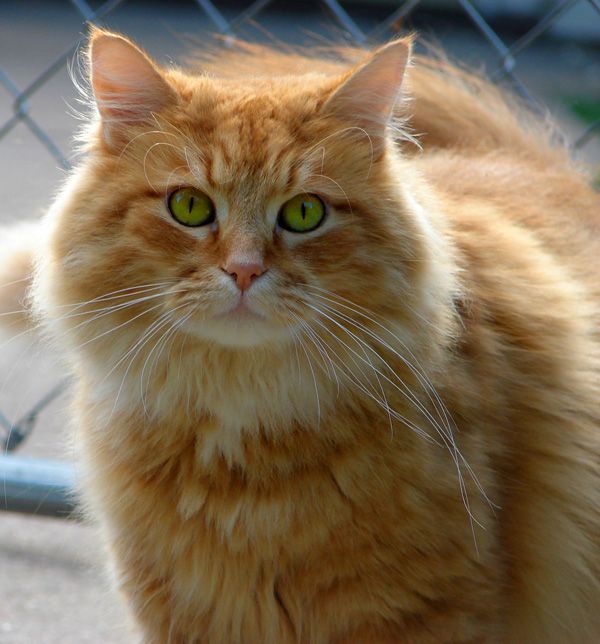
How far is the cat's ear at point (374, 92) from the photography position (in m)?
1.46

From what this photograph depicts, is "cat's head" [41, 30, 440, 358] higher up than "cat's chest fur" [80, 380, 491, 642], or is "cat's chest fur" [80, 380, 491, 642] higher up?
"cat's head" [41, 30, 440, 358]

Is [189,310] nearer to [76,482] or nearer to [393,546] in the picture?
[393,546]

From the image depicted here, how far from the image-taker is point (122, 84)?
1.49 m

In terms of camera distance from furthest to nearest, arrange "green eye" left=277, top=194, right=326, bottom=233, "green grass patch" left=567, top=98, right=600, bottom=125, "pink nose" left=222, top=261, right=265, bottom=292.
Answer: "green grass patch" left=567, top=98, right=600, bottom=125
"green eye" left=277, top=194, right=326, bottom=233
"pink nose" left=222, top=261, right=265, bottom=292

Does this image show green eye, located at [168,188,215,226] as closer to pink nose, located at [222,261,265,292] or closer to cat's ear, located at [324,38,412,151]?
pink nose, located at [222,261,265,292]

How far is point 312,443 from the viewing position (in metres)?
1.51

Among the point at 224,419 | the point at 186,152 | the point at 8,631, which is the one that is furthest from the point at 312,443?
the point at 8,631

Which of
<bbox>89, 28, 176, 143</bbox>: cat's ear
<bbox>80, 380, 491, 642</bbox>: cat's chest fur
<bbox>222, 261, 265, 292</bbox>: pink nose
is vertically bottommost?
<bbox>80, 380, 491, 642</bbox>: cat's chest fur

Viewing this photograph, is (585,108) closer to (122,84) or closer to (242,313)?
(122,84)

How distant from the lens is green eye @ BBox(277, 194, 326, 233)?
1.43m

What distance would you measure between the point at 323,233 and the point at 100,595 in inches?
45.4

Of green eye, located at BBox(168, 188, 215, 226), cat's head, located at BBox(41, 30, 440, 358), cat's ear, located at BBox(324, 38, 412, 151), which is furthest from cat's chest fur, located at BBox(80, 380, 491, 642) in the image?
cat's ear, located at BBox(324, 38, 412, 151)

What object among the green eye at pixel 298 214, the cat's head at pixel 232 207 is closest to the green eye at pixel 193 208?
the cat's head at pixel 232 207

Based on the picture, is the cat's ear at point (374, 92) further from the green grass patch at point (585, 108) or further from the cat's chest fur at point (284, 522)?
the green grass patch at point (585, 108)
